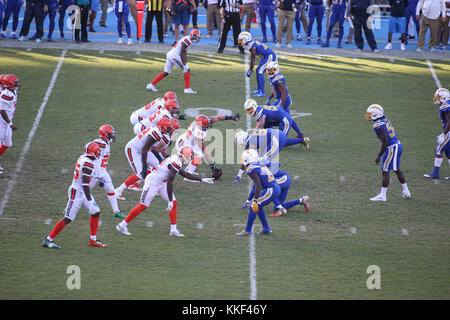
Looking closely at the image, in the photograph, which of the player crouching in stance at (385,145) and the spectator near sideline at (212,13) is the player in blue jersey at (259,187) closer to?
the player crouching in stance at (385,145)

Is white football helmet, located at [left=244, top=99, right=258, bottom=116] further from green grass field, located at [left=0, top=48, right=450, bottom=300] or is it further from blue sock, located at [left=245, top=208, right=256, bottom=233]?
blue sock, located at [left=245, top=208, right=256, bottom=233]

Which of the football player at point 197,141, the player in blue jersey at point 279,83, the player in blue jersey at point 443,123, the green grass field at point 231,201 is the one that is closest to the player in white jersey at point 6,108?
the green grass field at point 231,201

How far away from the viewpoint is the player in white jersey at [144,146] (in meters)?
12.0

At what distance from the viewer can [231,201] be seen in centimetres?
1253

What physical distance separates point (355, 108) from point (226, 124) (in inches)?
137

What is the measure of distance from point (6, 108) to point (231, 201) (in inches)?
178

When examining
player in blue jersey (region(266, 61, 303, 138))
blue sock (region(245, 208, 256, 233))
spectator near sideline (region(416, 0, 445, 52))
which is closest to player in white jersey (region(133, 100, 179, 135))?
player in blue jersey (region(266, 61, 303, 138))

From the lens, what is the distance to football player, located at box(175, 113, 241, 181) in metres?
13.1

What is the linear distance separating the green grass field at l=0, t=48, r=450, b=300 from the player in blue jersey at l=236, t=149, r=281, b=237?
26cm

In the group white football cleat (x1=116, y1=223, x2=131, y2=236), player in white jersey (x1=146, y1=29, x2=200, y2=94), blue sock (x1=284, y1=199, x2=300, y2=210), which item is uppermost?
player in white jersey (x1=146, y1=29, x2=200, y2=94)

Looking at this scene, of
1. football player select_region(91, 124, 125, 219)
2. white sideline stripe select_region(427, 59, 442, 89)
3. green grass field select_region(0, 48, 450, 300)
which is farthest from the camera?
white sideline stripe select_region(427, 59, 442, 89)

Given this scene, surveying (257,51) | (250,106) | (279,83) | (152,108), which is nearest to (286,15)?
(257,51)

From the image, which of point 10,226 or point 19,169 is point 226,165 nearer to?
point 19,169

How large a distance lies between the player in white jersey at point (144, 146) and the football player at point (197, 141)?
987 mm
